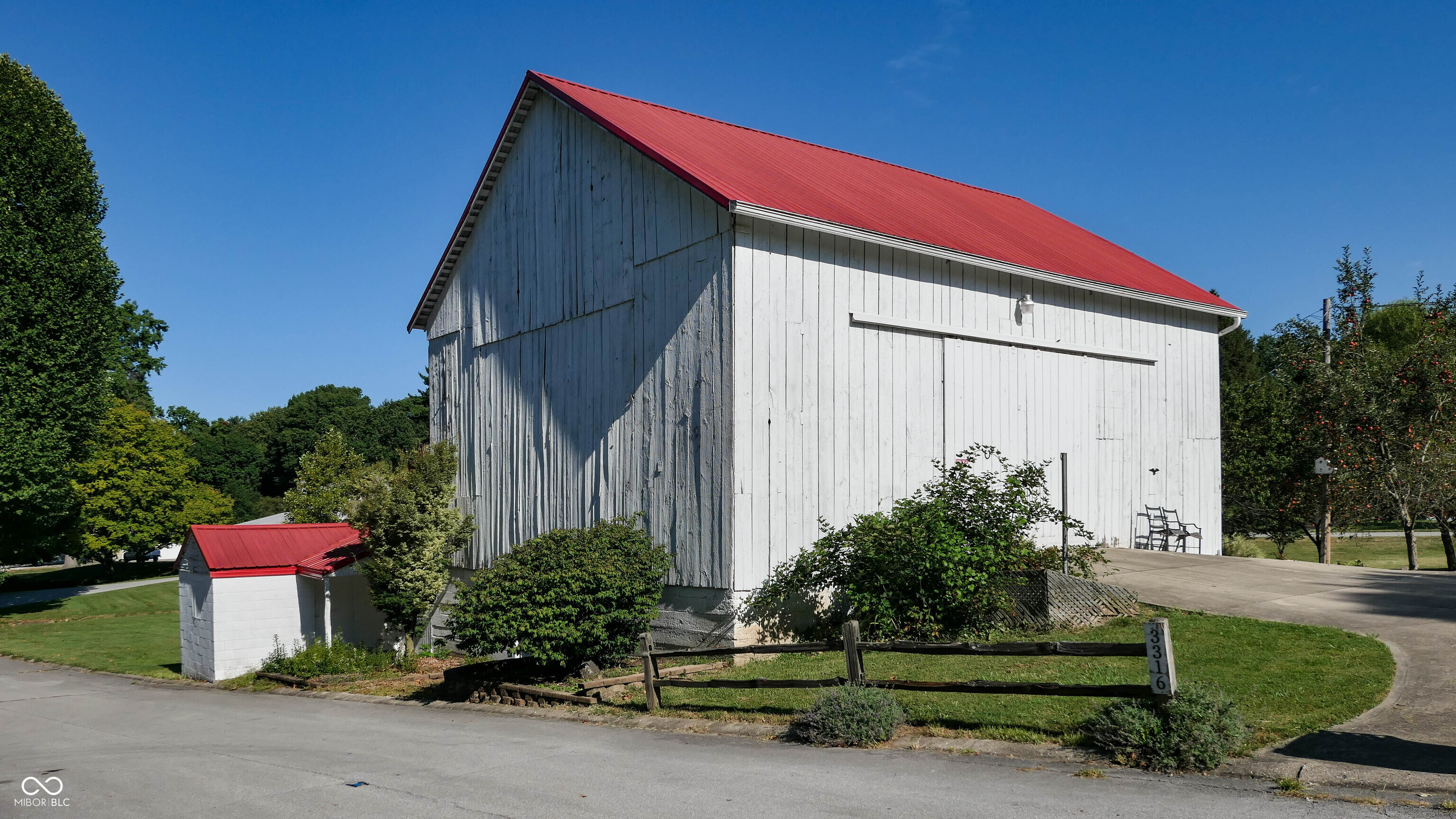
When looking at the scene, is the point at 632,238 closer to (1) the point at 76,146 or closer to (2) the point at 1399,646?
(2) the point at 1399,646

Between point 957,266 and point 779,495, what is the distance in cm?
518

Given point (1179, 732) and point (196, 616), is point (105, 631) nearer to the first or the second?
point (196, 616)

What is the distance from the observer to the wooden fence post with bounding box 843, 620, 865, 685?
352 inches

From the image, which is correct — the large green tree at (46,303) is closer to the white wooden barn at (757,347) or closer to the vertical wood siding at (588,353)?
the vertical wood siding at (588,353)

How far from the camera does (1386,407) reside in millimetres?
21625

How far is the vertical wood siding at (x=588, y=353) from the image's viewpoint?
1367 cm

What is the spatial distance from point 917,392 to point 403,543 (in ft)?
32.5

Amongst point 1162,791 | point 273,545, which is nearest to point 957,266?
point 1162,791

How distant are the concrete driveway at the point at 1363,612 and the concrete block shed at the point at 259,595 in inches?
586

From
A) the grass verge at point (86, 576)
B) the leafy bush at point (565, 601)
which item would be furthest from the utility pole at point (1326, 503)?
the grass verge at point (86, 576)

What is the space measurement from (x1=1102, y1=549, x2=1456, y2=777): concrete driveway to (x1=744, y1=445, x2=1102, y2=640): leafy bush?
1849 millimetres

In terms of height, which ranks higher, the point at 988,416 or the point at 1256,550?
the point at 988,416

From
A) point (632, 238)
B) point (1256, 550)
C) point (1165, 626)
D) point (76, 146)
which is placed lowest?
point (1256, 550)

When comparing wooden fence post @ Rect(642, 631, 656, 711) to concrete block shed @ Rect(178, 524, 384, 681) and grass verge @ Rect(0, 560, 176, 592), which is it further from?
grass verge @ Rect(0, 560, 176, 592)
